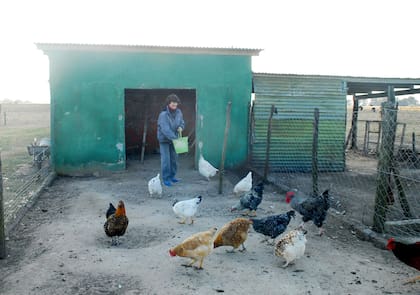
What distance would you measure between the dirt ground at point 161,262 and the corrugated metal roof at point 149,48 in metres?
4.91

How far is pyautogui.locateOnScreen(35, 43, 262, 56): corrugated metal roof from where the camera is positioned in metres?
10.0

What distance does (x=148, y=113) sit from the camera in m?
14.9

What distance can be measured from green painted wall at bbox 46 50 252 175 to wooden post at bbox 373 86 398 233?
609 centimetres

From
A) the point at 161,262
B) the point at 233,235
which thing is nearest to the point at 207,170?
the point at 233,235

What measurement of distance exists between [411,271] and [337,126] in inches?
300

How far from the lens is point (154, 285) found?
4.02 meters

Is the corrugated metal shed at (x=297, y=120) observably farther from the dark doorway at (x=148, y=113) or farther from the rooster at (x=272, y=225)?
the rooster at (x=272, y=225)

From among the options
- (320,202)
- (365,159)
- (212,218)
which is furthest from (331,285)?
(365,159)

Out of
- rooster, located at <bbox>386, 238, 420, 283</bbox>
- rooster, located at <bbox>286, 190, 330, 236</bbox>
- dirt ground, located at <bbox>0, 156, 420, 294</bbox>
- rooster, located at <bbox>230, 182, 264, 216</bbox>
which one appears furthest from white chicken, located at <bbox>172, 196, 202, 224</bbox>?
rooster, located at <bbox>386, 238, 420, 283</bbox>

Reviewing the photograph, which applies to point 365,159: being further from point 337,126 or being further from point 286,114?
point 286,114

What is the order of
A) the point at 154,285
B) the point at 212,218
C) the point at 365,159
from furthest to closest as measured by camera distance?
the point at 365,159, the point at 212,218, the point at 154,285

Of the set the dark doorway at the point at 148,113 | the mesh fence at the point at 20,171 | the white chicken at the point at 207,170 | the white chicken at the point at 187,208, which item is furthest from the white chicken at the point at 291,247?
the dark doorway at the point at 148,113

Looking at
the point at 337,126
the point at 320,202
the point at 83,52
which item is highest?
the point at 83,52

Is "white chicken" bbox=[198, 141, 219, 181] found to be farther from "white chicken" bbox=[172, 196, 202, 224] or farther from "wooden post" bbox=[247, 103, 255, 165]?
"white chicken" bbox=[172, 196, 202, 224]
